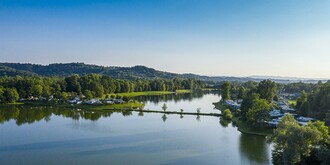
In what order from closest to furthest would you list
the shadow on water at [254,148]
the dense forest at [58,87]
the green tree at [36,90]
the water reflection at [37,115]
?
the shadow on water at [254,148] → the water reflection at [37,115] → the dense forest at [58,87] → the green tree at [36,90]

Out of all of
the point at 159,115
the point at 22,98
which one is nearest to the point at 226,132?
the point at 159,115

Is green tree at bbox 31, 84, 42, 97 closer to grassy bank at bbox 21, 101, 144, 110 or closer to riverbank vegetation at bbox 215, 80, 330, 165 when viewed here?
grassy bank at bbox 21, 101, 144, 110

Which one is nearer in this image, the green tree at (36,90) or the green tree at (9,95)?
the green tree at (9,95)

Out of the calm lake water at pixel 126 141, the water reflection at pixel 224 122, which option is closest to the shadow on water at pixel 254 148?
the calm lake water at pixel 126 141

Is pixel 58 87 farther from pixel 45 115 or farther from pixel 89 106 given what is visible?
pixel 45 115

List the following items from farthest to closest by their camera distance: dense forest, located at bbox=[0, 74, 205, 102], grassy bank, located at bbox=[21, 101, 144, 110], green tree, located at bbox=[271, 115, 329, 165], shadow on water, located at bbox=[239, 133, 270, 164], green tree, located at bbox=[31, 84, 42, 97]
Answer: green tree, located at bbox=[31, 84, 42, 97]
dense forest, located at bbox=[0, 74, 205, 102]
grassy bank, located at bbox=[21, 101, 144, 110]
shadow on water, located at bbox=[239, 133, 270, 164]
green tree, located at bbox=[271, 115, 329, 165]

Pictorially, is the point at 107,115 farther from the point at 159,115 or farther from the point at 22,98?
the point at 22,98

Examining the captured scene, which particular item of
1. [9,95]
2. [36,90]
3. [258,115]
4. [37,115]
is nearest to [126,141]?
[258,115]

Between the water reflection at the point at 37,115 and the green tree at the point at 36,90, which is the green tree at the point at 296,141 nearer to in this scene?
the water reflection at the point at 37,115

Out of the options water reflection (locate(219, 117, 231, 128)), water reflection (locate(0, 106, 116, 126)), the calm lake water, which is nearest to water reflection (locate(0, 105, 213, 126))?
water reflection (locate(0, 106, 116, 126))
